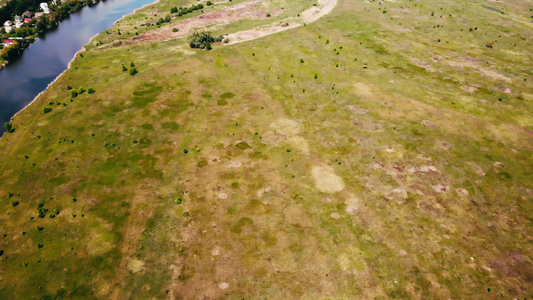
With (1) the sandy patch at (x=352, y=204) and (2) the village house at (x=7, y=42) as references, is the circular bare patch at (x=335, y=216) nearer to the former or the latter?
(1) the sandy patch at (x=352, y=204)

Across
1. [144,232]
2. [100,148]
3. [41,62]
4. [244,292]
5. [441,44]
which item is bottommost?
[441,44]

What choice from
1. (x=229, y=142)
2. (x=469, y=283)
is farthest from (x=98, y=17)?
(x=469, y=283)

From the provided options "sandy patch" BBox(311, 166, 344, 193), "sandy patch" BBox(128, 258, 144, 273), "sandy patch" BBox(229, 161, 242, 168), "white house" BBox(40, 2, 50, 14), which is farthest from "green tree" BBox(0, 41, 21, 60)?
"sandy patch" BBox(311, 166, 344, 193)

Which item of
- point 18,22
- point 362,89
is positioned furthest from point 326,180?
point 18,22

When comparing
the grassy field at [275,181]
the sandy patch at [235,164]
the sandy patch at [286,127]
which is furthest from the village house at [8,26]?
the sandy patch at [235,164]

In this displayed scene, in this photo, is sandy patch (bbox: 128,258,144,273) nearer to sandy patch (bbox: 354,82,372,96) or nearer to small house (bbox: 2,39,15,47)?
sandy patch (bbox: 354,82,372,96)

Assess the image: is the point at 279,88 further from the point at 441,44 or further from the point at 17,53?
the point at 17,53

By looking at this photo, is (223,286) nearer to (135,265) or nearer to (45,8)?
(135,265)
